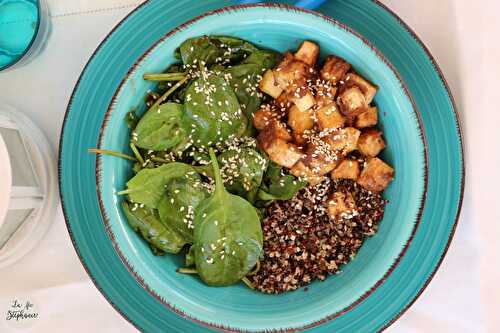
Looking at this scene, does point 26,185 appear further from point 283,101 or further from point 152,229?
point 283,101

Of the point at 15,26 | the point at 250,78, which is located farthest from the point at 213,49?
the point at 15,26

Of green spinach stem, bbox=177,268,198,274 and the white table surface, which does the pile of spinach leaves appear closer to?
green spinach stem, bbox=177,268,198,274

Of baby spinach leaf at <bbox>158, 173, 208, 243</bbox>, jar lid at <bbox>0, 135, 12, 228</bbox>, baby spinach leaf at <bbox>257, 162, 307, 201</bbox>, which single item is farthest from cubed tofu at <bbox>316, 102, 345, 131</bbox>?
jar lid at <bbox>0, 135, 12, 228</bbox>

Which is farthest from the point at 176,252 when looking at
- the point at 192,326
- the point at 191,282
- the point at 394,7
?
the point at 394,7

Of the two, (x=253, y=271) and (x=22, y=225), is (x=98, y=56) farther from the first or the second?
(x=253, y=271)

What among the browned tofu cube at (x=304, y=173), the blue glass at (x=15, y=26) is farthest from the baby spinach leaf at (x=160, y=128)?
the blue glass at (x=15, y=26)
